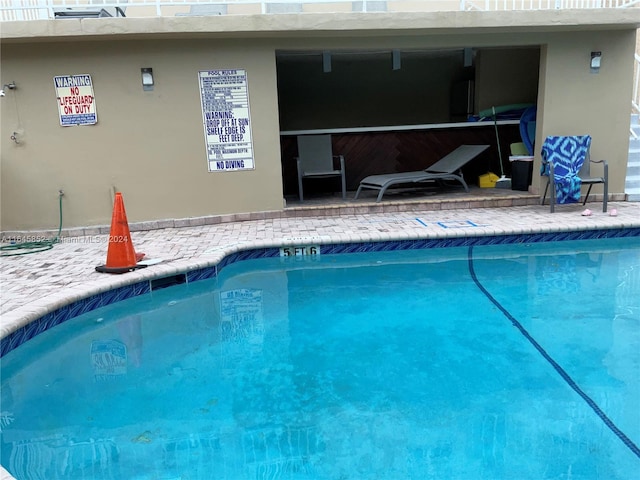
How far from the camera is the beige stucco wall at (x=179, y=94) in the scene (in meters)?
6.18

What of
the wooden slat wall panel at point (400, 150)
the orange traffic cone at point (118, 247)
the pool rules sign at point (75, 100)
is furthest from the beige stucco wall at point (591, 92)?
the pool rules sign at point (75, 100)

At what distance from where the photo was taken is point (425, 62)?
444 inches

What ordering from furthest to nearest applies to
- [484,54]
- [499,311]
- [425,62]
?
1. [425,62]
2. [484,54]
3. [499,311]

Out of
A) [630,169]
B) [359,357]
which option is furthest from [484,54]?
[359,357]

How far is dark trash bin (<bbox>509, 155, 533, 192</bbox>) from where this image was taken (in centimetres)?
782

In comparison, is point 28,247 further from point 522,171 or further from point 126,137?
point 522,171

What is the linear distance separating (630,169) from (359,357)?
6613mm

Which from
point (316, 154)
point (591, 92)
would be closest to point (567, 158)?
point (591, 92)

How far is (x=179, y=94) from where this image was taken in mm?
→ 6527

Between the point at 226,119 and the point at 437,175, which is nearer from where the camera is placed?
the point at 226,119

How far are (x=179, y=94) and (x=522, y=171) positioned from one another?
17.7 feet

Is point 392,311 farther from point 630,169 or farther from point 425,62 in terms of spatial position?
point 425,62

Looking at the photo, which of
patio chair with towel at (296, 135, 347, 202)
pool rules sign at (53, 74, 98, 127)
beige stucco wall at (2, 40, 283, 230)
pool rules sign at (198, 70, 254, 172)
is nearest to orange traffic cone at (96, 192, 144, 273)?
beige stucco wall at (2, 40, 283, 230)

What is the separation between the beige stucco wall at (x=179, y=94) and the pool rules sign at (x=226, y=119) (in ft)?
0.31
